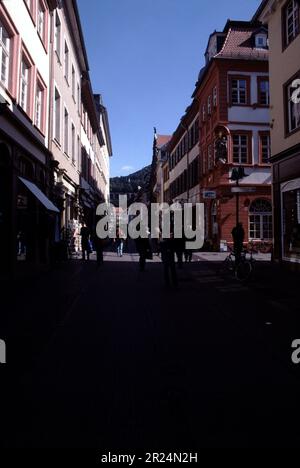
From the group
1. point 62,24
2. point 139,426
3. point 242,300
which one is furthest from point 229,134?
point 139,426

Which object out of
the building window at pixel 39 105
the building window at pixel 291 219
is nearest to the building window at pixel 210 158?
the building window at pixel 291 219

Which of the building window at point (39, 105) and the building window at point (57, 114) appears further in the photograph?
the building window at point (57, 114)

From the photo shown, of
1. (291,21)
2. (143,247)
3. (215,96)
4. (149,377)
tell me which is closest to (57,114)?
(143,247)

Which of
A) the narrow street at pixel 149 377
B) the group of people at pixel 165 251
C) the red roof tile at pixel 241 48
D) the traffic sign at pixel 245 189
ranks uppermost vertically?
the red roof tile at pixel 241 48

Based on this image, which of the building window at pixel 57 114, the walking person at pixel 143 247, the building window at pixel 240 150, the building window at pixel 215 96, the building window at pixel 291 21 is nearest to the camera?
the walking person at pixel 143 247

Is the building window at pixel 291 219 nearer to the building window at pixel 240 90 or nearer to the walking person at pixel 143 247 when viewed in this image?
the walking person at pixel 143 247

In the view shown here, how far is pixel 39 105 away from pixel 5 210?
240 inches

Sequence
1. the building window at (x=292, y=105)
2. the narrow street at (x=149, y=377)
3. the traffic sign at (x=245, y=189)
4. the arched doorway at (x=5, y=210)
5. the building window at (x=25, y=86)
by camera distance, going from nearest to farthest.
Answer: the narrow street at (x=149, y=377) → the arched doorway at (x=5, y=210) → the building window at (x=25, y=86) → the building window at (x=292, y=105) → the traffic sign at (x=245, y=189)

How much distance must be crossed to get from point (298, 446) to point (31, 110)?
45.6 feet

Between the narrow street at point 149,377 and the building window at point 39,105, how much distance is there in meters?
9.41

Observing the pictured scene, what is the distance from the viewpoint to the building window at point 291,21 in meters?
15.6

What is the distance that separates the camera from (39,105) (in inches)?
651

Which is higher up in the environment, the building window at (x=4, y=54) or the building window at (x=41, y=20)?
the building window at (x=41, y=20)

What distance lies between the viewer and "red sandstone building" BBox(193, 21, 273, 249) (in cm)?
2756
